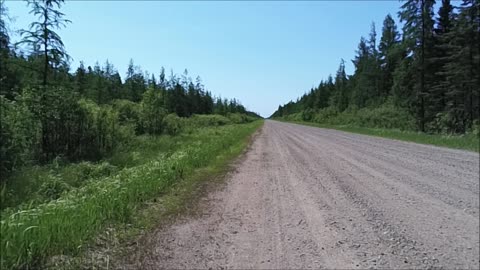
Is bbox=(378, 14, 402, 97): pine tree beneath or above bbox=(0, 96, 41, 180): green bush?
above

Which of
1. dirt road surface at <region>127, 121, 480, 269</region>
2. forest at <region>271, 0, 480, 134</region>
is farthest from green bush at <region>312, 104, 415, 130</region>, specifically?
dirt road surface at <region>127, 121, 480, 269</region>

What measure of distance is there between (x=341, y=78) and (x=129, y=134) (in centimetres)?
8892

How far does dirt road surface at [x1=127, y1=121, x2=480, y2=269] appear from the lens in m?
4.67

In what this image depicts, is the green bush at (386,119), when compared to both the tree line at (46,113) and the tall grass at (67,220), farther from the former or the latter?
the tall grass at (67,220)

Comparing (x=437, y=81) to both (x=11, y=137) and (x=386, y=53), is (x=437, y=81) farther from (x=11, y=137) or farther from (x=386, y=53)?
(x=11, y=137)

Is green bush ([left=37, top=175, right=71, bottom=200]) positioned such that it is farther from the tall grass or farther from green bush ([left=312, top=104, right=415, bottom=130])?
green bush ([left=312, top=104, right=415, bottom=130])

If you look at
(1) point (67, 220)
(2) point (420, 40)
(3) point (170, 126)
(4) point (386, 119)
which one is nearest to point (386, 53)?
(4) point (386, 119)

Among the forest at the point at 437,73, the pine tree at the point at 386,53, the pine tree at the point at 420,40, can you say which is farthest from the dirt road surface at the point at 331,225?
the pine tree at the point at 386,53

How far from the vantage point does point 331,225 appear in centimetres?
612

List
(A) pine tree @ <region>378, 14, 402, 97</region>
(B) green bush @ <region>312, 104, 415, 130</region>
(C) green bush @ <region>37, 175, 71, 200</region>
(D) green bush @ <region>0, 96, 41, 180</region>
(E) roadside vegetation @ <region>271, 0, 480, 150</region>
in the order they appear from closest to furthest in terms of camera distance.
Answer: (C) green bush @ <region>37, 175, 71, 200</region>
(D) green bush @ <region>0, 96, 41, 180</region>
(E) roadside vegetation @ <region>271, 0, 480, 150</region>
(B) green bush @ <region>312, 104, 415, 130</region>
(A) pine tree @ <region>378, 14, 402, 97</region>

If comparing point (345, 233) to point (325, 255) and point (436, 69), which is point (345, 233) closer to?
point (325, 255)

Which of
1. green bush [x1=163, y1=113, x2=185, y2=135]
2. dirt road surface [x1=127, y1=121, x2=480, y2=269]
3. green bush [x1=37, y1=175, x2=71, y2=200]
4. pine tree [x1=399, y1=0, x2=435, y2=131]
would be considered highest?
pine tree [x1=399, y1=0, x2=435, y2=131]

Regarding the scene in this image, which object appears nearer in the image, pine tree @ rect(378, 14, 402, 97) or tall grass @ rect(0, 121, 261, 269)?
tall grass @ rect(0, 121, 261, 269)

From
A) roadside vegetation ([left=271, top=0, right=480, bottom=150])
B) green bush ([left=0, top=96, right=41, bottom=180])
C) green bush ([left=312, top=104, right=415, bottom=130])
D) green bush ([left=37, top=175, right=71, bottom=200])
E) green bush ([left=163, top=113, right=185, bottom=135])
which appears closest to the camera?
green bush ([left=37, top=175, right=71, bottom=200])
